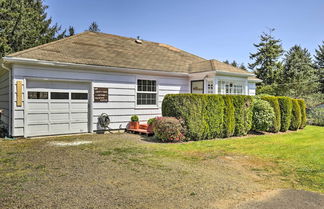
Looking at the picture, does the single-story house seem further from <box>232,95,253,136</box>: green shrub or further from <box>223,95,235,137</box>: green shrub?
<box>223,95,235,137</box>: green shrub

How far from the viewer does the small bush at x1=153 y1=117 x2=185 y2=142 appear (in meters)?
8.01

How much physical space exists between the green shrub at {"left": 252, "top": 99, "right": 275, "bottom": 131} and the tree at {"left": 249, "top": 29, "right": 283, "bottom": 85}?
28464 millimetres

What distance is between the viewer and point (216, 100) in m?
9.32

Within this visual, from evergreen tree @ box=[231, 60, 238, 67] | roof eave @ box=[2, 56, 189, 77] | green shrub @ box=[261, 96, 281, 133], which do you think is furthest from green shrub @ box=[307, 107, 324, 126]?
evergreen tree @ box=[231, 60, 238, 67]

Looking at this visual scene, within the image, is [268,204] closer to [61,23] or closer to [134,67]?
[134,67]

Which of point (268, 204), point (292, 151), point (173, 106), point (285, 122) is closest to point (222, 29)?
point (285, 122)

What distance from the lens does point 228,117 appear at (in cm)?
963

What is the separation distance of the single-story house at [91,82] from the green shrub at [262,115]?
2057 millimetres

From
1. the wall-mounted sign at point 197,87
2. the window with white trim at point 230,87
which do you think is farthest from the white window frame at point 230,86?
the wall-mounted sign at point 197,87

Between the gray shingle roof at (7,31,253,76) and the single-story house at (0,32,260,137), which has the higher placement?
the gray shingle roof at (7,31,253,76)

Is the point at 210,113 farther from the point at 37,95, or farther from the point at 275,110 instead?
the point at 37,95

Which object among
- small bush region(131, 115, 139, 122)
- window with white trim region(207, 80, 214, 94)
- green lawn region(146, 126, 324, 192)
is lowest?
green lawn region(146, 126, 324, 192)

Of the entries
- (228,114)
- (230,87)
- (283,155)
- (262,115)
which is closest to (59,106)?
(228,114)

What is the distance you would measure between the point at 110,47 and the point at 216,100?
6.40 metres
